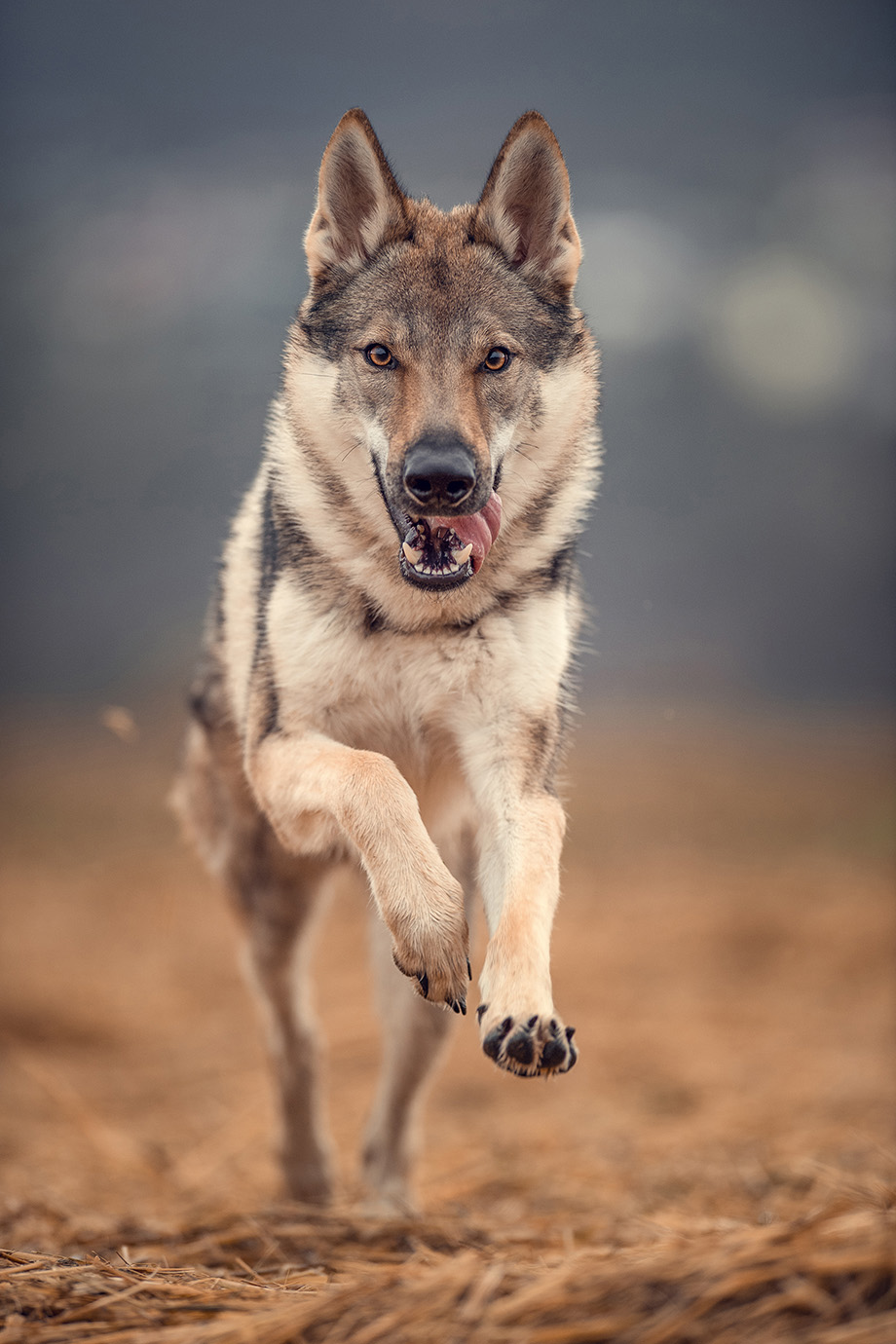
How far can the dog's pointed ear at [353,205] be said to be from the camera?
9.27 ft

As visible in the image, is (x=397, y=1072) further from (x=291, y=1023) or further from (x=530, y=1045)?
(x=530, y=1045)

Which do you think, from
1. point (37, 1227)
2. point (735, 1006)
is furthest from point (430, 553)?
point (735, 1006)

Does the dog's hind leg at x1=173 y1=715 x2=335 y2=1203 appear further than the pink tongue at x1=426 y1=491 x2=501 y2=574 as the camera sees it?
Yes

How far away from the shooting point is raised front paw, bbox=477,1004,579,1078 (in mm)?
2066

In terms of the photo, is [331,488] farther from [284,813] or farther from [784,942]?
[784,942]

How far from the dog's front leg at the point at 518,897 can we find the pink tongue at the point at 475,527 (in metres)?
0.47

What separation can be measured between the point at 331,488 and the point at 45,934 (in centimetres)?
550

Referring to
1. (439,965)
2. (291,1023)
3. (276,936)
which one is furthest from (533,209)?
(291,1023)

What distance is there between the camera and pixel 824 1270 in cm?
162

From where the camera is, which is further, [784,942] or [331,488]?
[784,942]

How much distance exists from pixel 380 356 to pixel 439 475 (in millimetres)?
→ 569

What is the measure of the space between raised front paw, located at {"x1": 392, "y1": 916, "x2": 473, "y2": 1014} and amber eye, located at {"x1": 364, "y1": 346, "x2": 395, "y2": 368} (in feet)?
4.79

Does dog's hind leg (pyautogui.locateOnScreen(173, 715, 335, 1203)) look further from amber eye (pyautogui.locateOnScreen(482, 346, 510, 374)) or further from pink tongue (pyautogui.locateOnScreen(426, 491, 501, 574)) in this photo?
amber eye (pyautogui.locateOnScreen(482, 346, 510, 374))

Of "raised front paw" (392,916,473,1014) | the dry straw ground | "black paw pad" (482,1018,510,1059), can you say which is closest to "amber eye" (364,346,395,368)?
"raised front paw" (392,916,473,1014)
